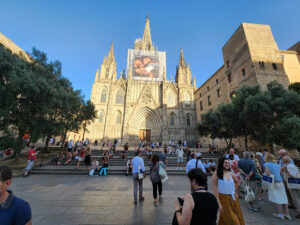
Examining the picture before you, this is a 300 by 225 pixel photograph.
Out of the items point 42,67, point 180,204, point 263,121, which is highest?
point 42,67

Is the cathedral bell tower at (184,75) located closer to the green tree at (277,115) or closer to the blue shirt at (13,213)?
the green tree at (277,115)

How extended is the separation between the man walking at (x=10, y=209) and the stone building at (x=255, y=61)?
1893cm

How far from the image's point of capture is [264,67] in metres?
14.8

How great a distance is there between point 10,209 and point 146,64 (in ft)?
102

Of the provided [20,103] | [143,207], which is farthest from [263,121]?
[20,103]

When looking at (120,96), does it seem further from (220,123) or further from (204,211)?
(204,211)

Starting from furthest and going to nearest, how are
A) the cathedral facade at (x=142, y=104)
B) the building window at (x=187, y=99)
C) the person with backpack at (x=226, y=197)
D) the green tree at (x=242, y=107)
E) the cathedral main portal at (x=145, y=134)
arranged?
the building window at (x=187, y=99)
the cathedral main portal at (x=145, y=134)
the cathedral facade at (x=142, y=104)
the green tree at (x=242, y=107)
the person with backpack at (x=226, y=197)

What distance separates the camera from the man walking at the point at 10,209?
118 centimetres

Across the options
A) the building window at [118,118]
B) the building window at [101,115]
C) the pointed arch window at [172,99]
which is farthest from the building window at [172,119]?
the building window at [101,115]

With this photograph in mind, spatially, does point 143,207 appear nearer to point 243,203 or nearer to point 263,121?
point 243,203

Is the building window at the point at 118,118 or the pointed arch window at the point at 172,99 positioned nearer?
the building window at the point at 118,118

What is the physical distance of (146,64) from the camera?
29797 millimetres

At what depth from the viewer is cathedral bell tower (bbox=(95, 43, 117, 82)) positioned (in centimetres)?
2660

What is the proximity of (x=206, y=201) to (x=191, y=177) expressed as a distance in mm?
321
